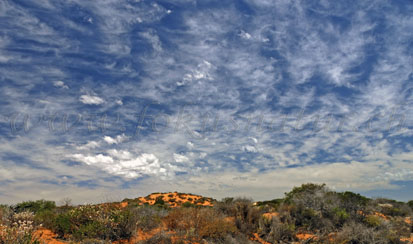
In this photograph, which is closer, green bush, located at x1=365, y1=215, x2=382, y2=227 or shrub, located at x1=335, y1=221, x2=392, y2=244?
shrub, located at x1=335, y1=221, x2=392, y2=244

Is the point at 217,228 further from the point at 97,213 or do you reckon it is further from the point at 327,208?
the point at 327,208

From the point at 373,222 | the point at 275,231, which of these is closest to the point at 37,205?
the point at 275,231

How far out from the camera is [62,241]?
1187 cm

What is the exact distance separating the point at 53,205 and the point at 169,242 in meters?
17.4

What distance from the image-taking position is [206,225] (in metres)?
13.0

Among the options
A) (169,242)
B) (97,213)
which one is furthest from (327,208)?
(97,213)

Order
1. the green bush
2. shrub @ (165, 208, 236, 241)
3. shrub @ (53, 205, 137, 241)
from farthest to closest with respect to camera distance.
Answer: the green bush
shrub @ (165, 208, 236, 241)
shrub @ (53, 205, 137, 241)

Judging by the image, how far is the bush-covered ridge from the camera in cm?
1166

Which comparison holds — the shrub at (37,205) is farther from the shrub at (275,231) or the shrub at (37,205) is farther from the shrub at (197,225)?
the shrub at (275,231)

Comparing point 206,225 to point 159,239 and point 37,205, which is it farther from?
point 37,205

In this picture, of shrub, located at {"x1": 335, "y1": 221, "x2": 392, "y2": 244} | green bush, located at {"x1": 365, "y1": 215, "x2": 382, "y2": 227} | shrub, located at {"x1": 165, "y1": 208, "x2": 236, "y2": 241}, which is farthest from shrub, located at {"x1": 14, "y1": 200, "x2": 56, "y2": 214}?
green bush, located at {"x1": 365, "y1": 215, "x2": 382, "y2": 227}

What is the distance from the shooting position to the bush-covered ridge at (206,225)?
38.2 feet

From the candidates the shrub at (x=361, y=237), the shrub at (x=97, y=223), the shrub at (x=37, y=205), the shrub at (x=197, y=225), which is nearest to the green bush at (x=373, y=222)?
the shrub at (x=361, y=237)

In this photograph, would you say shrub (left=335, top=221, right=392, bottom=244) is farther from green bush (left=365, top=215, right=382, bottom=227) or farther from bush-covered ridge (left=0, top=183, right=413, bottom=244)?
green bush (left=365, top=215, right=382, bottom=227)
